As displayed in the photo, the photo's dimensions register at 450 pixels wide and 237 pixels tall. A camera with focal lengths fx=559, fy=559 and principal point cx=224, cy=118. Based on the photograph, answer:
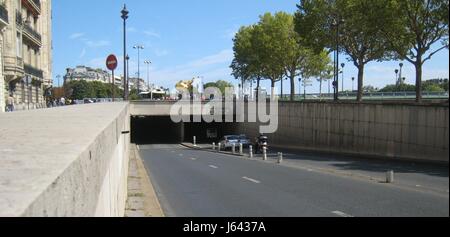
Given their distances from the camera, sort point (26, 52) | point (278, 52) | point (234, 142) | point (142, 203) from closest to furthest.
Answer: point (142, 203)
point (234, 142)
point (26, 52)
point (278, 52)

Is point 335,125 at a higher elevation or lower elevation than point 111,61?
lower

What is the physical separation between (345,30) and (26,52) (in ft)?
114

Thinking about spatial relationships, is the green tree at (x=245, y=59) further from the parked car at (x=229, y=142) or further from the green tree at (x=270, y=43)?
the parked car at (x=229, y=142)

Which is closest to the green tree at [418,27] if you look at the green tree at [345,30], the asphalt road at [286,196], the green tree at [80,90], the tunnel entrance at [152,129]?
the green tree at [345,30]

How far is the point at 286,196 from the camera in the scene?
17.0 metres

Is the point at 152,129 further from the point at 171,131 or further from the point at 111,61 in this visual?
the point at 111,61

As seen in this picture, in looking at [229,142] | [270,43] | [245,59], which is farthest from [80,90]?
[229,142]

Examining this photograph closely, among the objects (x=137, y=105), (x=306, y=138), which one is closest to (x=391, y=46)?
(x=306, y=138)

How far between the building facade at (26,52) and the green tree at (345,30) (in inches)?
1048

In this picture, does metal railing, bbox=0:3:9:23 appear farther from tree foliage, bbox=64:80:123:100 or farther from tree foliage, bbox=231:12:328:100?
tree foliage, bbox=64:80:123:100

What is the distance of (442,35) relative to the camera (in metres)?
35.9

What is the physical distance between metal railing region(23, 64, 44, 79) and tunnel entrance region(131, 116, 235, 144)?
65.2 ft
